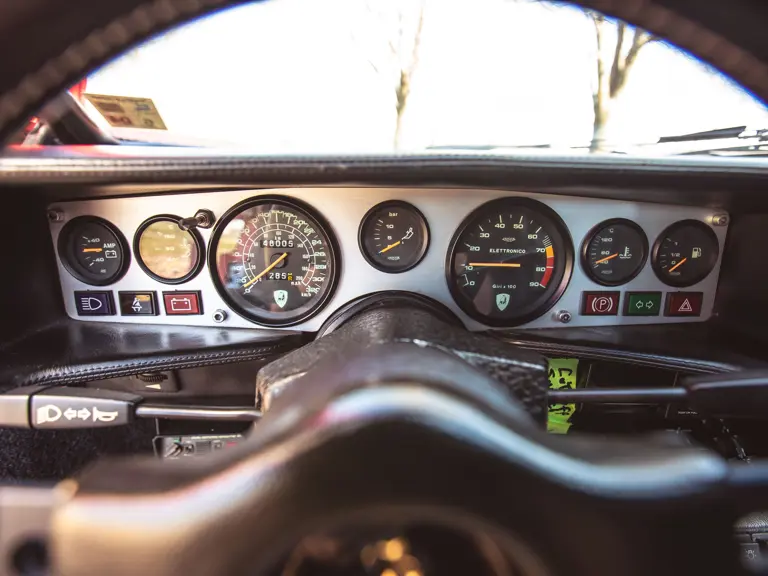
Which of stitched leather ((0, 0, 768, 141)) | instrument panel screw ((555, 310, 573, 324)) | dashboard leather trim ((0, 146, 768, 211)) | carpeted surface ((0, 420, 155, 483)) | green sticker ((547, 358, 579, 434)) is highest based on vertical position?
stitched leather ((0, 0, 768, 141))

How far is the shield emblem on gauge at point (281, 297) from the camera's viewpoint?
7.30 feet

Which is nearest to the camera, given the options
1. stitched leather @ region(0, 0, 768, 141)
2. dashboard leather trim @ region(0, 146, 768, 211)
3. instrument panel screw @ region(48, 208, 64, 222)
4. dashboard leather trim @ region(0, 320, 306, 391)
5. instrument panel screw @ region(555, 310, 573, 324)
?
stitched leather @ region(0, 0, 768, 141)

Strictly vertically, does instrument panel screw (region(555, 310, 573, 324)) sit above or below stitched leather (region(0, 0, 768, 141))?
below

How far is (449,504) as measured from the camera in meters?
0.62

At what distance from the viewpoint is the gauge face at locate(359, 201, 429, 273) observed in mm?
2129

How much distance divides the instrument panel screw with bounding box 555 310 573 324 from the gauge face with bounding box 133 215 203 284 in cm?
145

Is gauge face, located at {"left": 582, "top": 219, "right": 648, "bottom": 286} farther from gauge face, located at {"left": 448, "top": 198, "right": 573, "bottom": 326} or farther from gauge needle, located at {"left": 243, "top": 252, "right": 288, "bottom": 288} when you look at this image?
gauge needle, located at {"left": 243, "top": 252, "right": 288, "bottom": 288}

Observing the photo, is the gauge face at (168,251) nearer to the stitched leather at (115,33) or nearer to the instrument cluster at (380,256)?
the instrument cluster at (380,256)

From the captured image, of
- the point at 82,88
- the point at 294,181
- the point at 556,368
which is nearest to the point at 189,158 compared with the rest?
the point at 294,181

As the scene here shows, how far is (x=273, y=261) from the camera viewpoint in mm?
2215

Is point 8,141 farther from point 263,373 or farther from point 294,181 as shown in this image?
point 294,181

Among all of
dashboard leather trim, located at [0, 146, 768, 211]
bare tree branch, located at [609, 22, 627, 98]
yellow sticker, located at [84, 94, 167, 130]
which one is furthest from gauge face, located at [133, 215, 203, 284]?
bare tree branch, located at [609, 22, 627, 98]

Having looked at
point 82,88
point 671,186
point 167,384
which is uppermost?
point 82,88

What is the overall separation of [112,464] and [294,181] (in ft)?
2.99
